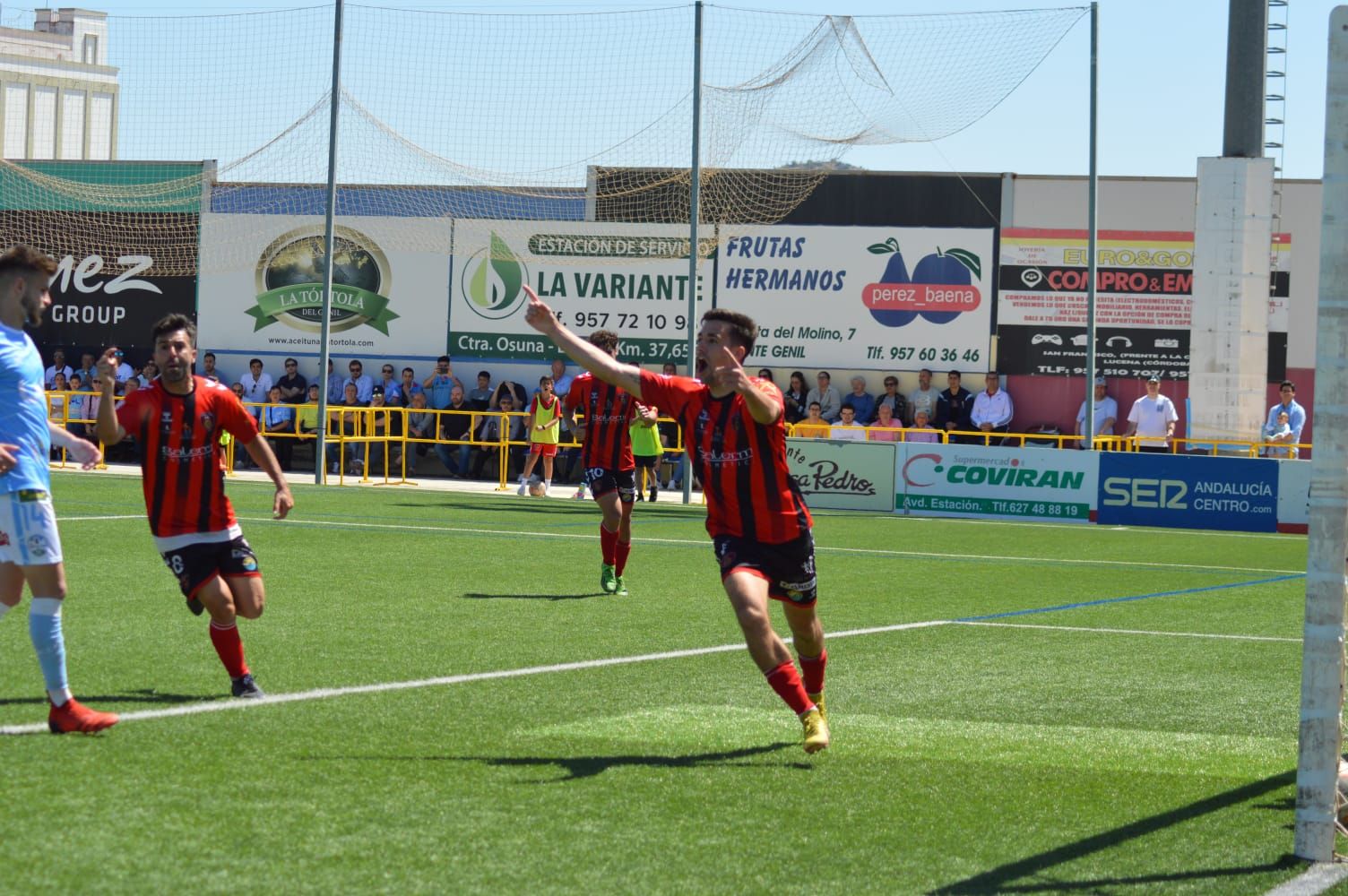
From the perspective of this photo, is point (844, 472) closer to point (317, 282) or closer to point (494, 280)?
point (494, 280)

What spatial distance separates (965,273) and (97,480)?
52.8ft

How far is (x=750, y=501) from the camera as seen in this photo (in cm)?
733

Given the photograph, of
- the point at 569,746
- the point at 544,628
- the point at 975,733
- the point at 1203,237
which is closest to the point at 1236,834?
the point at 975,733

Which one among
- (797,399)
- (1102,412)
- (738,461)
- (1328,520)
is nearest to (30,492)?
(738,461)

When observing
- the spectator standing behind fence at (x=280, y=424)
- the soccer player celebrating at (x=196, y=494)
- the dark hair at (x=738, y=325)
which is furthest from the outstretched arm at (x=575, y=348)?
the spectator standing behind fence at (x=280, y=424)

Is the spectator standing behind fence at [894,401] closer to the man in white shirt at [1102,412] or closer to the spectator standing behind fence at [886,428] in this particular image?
the spectator standing behind fence at [886,428]

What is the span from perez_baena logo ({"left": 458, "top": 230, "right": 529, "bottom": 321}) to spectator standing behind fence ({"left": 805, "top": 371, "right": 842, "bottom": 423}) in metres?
6.46

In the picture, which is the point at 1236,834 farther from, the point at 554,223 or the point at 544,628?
the point at 554,223

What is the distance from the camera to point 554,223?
1353 inches

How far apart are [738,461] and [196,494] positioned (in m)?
2.44

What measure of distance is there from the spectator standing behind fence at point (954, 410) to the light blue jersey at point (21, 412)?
24606mm

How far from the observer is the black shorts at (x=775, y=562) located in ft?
24.0

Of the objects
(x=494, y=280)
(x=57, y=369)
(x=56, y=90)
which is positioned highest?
(x=56, y=90)

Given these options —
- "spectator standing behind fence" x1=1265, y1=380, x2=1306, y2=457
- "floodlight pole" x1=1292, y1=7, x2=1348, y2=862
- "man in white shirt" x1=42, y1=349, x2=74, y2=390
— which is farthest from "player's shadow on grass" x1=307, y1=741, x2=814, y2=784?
"man in white shirt" x1=42, y1=349, x2=74, y2=390
